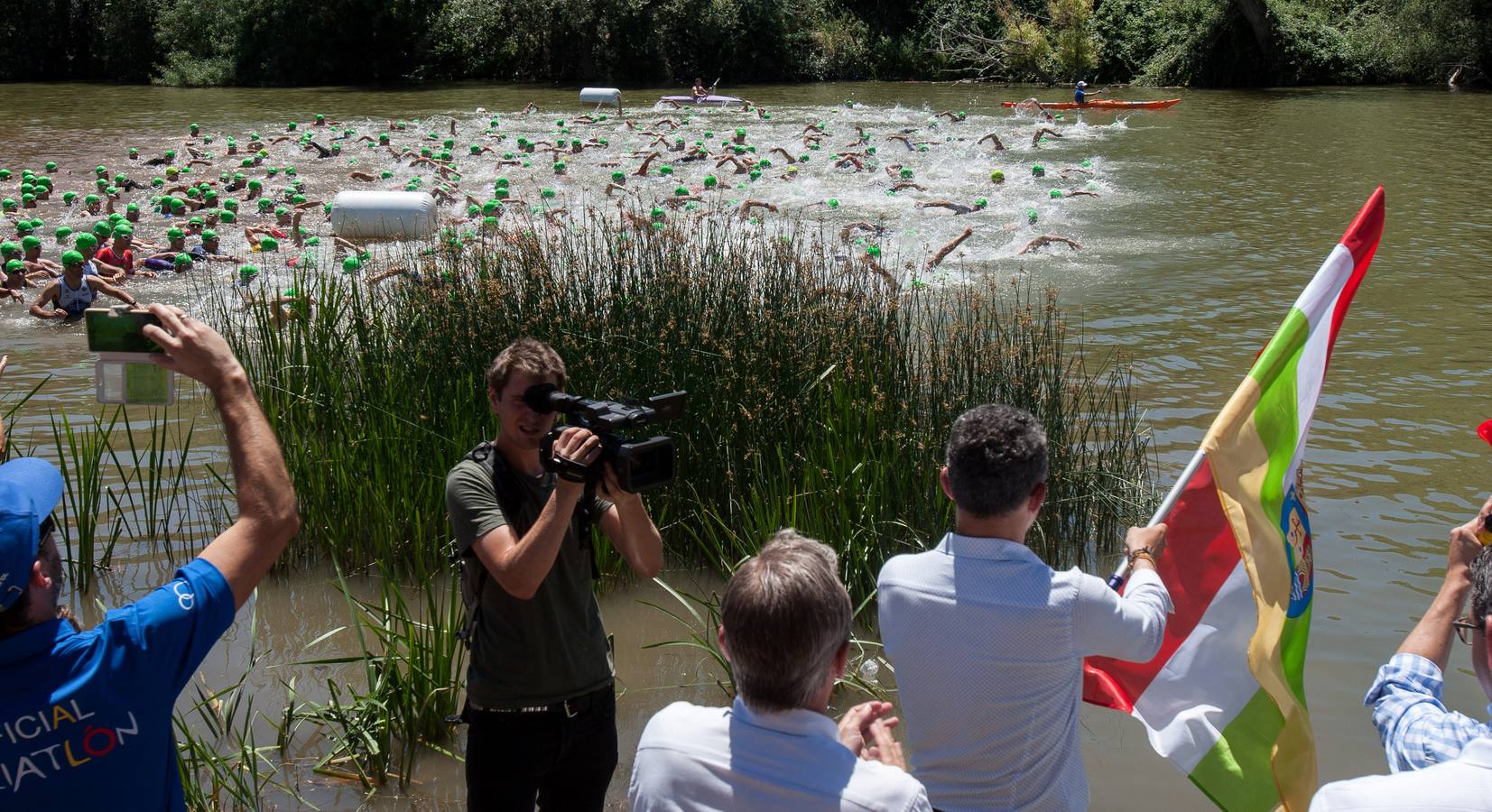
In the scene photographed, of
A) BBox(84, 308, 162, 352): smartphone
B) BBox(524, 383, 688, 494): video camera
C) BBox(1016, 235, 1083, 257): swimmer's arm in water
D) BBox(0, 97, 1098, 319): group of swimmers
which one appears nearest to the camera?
BBox(84, 308, 162, 352): smartphone

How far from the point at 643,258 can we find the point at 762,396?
3.61 ft

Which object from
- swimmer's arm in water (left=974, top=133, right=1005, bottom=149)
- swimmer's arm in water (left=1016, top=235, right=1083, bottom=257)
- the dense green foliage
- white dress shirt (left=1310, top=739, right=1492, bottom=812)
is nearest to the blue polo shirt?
white dress shirt (left=1310, top=739, right=1492, bottom=812)

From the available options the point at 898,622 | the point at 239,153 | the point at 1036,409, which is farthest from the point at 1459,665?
the point at 239,153

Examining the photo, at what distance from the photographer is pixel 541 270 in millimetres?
6355

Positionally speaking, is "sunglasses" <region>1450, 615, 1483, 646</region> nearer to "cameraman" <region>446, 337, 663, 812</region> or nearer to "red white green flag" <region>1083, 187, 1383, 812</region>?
"red white green flag" <region>1083, 187, 1383, 812</region>

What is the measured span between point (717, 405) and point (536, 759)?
9.30 ft

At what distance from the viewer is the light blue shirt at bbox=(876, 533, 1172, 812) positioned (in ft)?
8.31

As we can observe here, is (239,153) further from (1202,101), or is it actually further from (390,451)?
(1202,101)

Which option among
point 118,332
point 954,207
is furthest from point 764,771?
point 954,207

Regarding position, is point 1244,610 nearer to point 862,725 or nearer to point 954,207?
point 862,725

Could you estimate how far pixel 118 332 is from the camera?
2.50 meters

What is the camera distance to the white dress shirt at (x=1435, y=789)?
1.78m

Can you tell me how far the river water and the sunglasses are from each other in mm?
2450

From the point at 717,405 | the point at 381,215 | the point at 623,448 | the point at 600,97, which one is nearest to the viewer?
the point at 623,448
